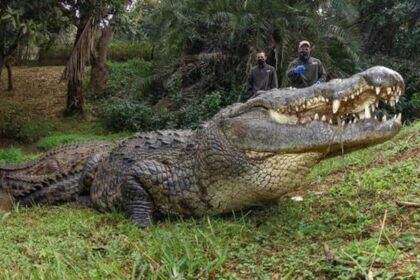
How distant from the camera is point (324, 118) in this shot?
4000mm

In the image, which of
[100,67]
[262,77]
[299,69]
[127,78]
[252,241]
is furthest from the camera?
[127,78]

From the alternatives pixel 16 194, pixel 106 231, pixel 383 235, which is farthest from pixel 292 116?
pixel 16 194

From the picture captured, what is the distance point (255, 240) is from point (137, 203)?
1.39 meters

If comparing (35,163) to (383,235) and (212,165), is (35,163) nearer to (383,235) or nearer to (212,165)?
(212,165)

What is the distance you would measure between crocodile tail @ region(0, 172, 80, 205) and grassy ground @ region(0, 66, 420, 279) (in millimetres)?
856

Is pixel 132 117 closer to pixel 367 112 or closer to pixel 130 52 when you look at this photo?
pixel 130 52

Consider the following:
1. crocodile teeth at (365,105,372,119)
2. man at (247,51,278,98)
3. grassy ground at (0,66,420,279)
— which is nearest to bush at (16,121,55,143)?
man at (247,51,278,98)

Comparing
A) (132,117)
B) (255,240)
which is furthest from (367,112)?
(132,117)

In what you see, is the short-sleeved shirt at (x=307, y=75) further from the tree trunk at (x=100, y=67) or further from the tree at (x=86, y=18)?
the tree trunk at (x=100, y=67)

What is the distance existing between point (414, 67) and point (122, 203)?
11328 millimetres

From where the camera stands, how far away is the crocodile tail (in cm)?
645

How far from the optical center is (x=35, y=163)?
24.2 ft

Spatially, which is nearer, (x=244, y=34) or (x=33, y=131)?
(x=244, y=34)

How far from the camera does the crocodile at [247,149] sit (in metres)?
3.89
